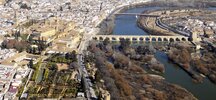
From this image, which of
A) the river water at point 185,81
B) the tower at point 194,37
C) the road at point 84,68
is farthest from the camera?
the tower at point 194,37

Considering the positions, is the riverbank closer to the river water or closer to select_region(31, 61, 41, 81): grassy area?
the river water

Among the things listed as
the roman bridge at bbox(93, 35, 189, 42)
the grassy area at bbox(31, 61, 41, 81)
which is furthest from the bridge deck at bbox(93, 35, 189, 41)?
the grassy area at bbox(31, 61, 41, 81)

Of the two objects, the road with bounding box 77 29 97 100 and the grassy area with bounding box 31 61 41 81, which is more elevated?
the grassy area with bounding box 31 61 41 81

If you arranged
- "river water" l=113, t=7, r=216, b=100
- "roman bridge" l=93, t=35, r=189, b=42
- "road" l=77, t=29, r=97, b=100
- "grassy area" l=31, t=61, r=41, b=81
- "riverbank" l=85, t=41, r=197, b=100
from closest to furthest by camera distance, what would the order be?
"road" l=77, t=29, r=97, b=100
"riverbank" l=85, t=41, r=197, b=100
"river water" l=113, t=7, r=216, b=100
"grassy area" l=31, t=61, r=41, b=81
"roman bridge" l=93, t=35, r=189, b=42

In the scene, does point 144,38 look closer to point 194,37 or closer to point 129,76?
point 194,37

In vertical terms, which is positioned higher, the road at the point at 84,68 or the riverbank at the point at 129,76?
the road at the point at 84,68

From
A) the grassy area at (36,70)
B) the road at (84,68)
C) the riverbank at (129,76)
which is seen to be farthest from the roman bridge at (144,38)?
the grassy area at (36,70)

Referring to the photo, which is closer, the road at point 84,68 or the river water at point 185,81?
the road at point 84,68

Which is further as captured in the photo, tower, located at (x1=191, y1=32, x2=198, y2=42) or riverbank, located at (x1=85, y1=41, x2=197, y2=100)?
tower, located at (x1=191, y1=32, x2=198, y2=42)

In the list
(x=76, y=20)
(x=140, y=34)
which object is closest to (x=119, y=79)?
(x=140, y=34)

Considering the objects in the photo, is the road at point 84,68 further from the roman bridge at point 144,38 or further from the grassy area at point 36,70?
the grassy area at point 36,70

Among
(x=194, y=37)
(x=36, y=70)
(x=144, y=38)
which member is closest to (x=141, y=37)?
(x=144, y=38)

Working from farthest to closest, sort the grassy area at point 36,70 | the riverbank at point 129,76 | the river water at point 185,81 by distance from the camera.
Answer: the grassy area at point 36,70
the river water at point 185,81
the riverbank at point 129,76
